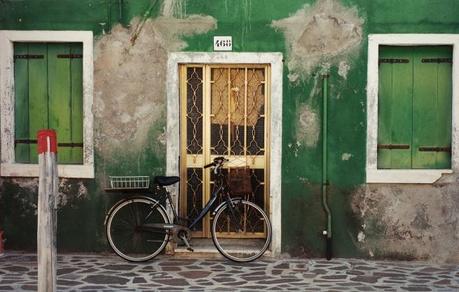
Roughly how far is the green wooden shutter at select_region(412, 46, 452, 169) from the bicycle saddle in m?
3.28

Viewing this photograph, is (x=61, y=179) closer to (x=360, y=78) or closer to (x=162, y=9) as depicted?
(x=162, y=9)

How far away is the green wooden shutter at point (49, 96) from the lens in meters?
10.2

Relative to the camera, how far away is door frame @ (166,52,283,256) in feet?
32.5

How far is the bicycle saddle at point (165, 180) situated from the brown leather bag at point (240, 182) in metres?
0.72

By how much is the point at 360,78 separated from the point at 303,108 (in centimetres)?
87

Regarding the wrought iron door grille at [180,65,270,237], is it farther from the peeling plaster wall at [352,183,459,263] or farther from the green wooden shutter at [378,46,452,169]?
the green wooden shutter at [378,46,452,169]

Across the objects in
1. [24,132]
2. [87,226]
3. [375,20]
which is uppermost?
[375,20]

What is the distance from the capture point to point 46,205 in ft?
22.0

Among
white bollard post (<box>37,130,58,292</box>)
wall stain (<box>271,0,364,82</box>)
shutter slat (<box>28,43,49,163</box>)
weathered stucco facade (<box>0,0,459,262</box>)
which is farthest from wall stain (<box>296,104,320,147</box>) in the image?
white bollard post (<box>37,130,58,292</box>)

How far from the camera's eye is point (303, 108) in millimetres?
9945

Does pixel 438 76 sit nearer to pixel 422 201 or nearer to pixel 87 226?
pixel 422 201

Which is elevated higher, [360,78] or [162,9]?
[162,9]

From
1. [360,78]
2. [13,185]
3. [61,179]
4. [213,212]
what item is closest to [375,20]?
[360,78]

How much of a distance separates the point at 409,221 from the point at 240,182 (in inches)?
92.9
